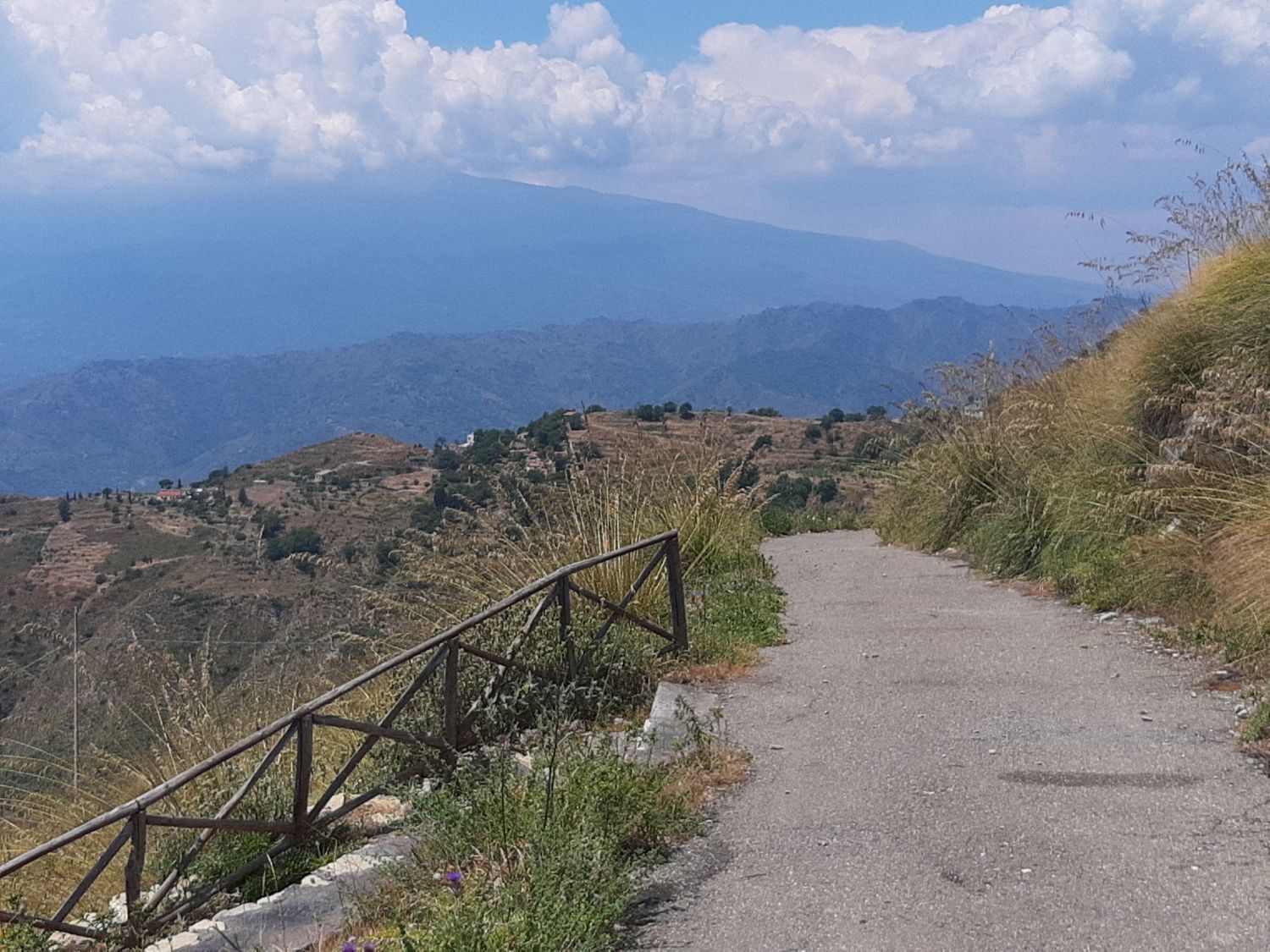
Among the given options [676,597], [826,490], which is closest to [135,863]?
[676,597]

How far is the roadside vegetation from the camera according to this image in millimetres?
8320

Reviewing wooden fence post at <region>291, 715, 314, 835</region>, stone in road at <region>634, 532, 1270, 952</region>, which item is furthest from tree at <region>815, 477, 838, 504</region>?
wooden fence post at <region>291, 715, 314, 835</region>

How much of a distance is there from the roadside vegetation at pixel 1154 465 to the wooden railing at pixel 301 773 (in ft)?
13.7

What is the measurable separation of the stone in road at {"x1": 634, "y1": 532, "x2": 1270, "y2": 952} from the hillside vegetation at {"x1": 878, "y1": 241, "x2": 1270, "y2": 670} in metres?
0.65

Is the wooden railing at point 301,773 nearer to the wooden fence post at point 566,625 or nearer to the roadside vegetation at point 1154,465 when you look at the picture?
the wooden fence post at point 566,625

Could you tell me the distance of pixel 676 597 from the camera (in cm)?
864

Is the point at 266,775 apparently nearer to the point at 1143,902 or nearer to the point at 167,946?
the point at 167,946

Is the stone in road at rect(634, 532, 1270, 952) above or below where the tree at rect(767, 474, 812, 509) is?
above

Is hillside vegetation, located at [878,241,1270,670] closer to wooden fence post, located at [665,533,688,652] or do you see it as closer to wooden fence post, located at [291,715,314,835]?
wooden fence post, located at [665,533,688,652]

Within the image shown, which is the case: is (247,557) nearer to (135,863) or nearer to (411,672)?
(411,672)

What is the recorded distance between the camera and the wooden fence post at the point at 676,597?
862cm

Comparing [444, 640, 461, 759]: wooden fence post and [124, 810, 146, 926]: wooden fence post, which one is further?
[444, 640, 461, 759]: wooden fence post

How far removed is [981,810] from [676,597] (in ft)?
12.1

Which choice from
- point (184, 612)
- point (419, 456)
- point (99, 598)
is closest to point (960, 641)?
point (184, 612)
